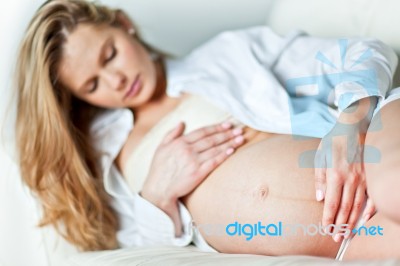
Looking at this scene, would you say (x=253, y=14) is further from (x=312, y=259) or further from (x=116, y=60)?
(x=312, y=259)

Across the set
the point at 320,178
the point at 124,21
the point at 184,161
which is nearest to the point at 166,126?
the point at 184,161

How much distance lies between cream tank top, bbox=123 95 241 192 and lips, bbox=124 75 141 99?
0.21ft

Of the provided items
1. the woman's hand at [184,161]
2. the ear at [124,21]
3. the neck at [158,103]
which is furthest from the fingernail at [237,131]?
the ear at [124,21]

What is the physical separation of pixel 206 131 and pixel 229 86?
9 cm

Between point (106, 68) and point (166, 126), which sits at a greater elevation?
point (106, 68)

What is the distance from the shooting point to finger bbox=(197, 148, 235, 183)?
34.7 inches

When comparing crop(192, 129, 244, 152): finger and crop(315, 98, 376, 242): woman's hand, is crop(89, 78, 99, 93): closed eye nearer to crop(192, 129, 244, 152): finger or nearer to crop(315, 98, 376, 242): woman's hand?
crop(192, 129, 244, 152): finger

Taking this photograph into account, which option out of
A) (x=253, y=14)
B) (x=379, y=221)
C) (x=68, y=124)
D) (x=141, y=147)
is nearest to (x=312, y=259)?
(x=379, y=221)

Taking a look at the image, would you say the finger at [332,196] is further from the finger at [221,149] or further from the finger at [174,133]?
the finger at [174,133]

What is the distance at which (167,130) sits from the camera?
3.29 ft

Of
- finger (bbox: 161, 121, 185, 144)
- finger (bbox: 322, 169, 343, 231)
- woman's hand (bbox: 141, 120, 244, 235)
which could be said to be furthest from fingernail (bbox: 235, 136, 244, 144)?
finger (bbox: 322, 169, 343, 231)

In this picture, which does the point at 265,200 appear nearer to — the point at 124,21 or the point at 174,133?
the point at 174,133

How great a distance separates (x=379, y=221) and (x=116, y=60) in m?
0.50

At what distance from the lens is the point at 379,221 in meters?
0.66
